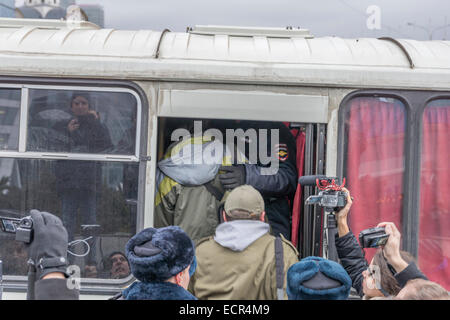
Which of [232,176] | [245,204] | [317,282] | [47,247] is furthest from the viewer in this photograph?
[232,176]

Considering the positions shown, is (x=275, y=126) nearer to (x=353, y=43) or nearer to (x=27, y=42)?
(x=353, y=43)

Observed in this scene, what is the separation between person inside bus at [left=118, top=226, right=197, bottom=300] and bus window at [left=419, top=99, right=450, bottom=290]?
6.08 feet

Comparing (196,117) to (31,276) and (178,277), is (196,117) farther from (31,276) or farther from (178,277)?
(31,276)

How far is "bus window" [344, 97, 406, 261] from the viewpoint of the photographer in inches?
131

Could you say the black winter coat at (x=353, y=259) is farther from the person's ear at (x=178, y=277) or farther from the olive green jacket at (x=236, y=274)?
the person's ear at (x=178, y=277)

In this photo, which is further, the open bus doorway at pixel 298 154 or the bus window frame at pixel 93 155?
the open bus doorway at pixel 298 154

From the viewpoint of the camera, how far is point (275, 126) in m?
3.69

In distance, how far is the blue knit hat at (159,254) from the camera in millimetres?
2043

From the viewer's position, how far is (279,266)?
106 inches

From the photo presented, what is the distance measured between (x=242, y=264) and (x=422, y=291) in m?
0.96

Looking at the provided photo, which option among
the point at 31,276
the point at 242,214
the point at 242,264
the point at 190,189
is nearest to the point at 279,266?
the point at 242,264

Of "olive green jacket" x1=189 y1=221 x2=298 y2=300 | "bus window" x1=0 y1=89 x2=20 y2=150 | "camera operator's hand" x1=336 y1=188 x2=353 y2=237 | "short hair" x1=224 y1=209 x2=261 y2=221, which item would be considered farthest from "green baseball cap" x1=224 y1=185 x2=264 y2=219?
"bus window" x1=0 y1=89 x2=20 y2=150

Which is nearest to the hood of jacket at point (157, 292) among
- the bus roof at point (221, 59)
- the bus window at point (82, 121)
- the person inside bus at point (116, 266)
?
the person inside bus at point (116, 266)
